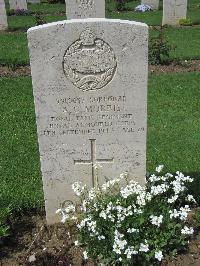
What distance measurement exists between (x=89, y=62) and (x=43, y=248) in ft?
6.60

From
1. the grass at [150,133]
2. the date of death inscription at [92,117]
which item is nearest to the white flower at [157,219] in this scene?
the date of death inscription at [92,117]

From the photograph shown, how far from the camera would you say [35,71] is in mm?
4316

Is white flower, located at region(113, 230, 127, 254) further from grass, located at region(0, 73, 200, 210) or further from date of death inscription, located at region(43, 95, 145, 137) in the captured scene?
grass, located at region(0, 73, 200, 210)

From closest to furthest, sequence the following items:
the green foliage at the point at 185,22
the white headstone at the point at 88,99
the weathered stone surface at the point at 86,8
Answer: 1. the white headstone at the point at 88,99
2. the weathered stone surface at the point at 86,8
3. the green foliage at the point at 185,22

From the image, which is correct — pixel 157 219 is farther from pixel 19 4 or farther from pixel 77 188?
pixel 19 4

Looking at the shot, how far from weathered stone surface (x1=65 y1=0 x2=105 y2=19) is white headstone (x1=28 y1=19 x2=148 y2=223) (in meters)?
9.34

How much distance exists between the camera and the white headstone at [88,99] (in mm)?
4164

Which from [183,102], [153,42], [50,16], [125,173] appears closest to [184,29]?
[153,42]

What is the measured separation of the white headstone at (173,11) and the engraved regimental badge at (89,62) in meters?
12.8

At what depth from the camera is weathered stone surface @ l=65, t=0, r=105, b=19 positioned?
13.3 meters

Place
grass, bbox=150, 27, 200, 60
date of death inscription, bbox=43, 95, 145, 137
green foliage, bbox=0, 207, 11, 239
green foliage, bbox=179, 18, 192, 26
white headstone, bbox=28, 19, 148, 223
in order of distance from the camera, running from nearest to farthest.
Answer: white headstone, bbox=28, 19, 148, 223
date of death inscription, bbox=43, 95, 145, 137
green foliage, bbox=0, 207, 11, 239
grass, bbox=150, 27, 200, 60
green foliage, bbox=179, 18, 192, 26

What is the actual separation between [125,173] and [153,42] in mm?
7198

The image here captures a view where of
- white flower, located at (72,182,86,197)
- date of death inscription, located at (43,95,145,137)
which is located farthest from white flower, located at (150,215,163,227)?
date of death inscription, located at (43,95,145,137)

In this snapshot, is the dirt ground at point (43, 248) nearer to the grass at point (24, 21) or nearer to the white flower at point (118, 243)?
the white flower at point (118, 243)
